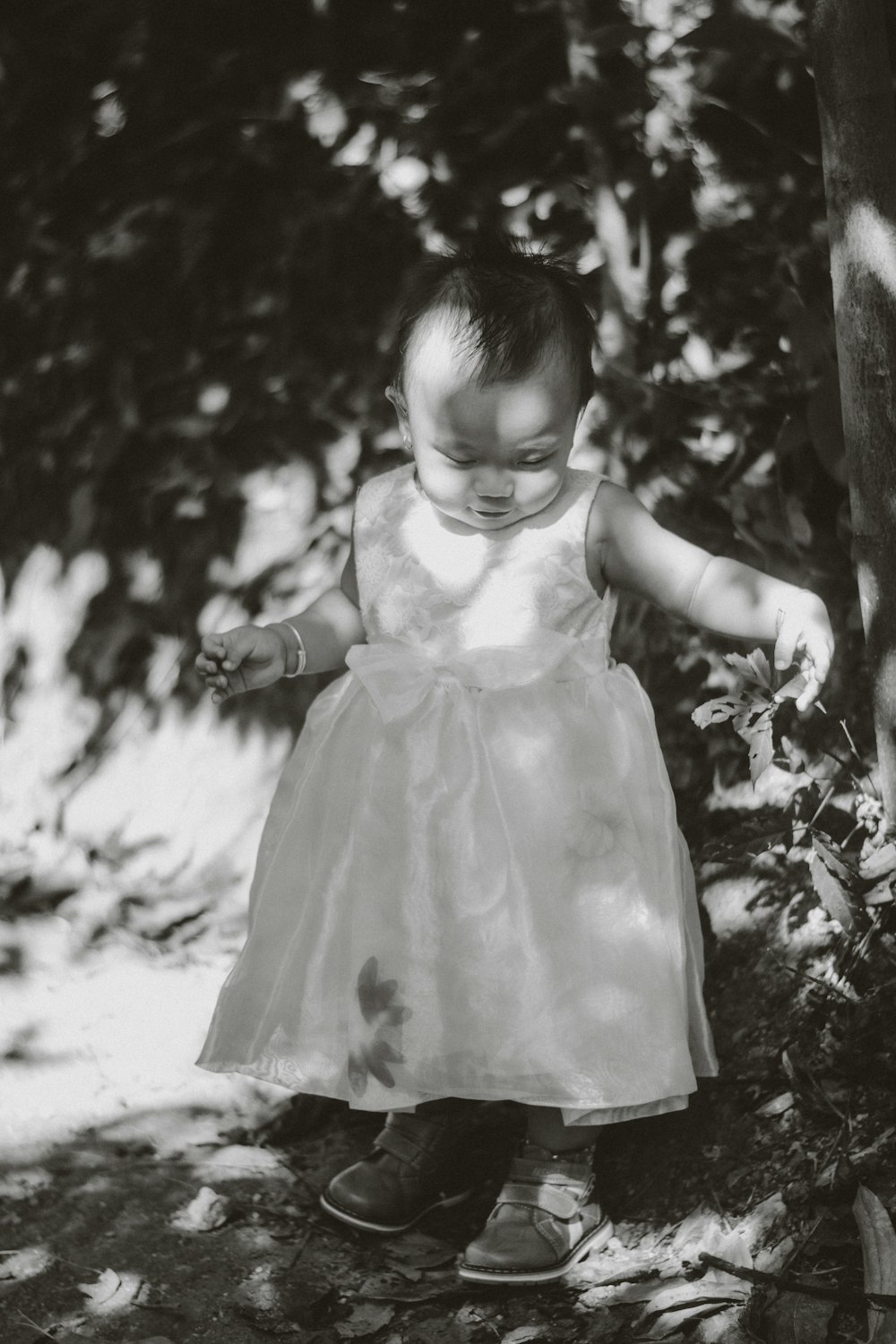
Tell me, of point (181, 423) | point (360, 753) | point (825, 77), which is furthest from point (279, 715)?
point (825, 77)

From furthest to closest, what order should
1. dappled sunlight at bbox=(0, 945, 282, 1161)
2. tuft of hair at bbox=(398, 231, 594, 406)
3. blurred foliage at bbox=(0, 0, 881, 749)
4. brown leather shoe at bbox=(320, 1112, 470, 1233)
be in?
blurred foliage at bbox=(0, 0, 881, 749) < dappled sunlight at bbox=(0, 945, 282, 1161) < brown leather shoe at bbox=(320, 1112, 470, 1233) < tuft of hair at bbox=(398, 231, 594, 406)

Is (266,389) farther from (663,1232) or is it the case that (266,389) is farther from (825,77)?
(663,1232)

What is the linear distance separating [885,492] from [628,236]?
1140mm

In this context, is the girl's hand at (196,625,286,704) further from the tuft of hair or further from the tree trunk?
the tree trunk

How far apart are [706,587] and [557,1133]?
0.90 meters

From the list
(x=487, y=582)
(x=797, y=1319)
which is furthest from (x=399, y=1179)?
(x=487, y=582)

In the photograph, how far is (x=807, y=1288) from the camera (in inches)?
69.6

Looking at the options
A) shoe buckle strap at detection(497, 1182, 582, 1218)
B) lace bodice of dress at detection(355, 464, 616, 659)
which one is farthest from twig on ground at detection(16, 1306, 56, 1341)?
lace bodice of dress at detection(355, 464, 616, 659)

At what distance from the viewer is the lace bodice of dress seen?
229 cm

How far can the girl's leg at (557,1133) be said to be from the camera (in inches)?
87.0

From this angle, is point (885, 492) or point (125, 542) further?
point (125, 542)

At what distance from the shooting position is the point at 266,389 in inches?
128

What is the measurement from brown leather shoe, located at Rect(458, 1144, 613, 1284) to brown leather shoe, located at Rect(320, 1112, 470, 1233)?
15cm

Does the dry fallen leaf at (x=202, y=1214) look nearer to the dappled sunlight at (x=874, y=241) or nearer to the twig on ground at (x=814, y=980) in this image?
the twig on ground at (x=814, y=980)
